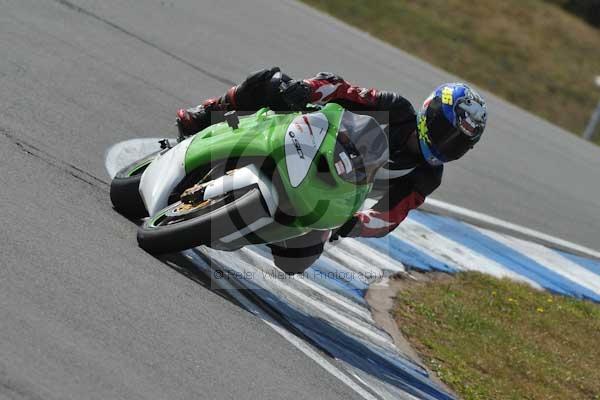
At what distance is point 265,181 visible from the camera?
5289mm

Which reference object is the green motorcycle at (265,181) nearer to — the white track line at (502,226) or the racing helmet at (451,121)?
the racing helmet at (451,121)

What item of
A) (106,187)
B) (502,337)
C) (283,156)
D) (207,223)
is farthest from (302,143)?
(502,337)

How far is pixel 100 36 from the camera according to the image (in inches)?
390

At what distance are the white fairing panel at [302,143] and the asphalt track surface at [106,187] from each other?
0.85 metres

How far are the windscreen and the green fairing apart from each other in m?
0.04

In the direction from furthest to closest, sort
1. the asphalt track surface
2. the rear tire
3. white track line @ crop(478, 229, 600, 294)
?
white track line @ crop(478, 229, 600, 294) → the rear tire → the asphalt track surface

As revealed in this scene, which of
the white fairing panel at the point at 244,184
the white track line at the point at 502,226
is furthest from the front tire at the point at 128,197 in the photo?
the white track line at the point at 502,226

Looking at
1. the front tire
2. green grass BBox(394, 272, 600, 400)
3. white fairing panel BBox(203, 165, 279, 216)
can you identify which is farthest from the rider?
green grass BBox(394, 272, 600, 400)

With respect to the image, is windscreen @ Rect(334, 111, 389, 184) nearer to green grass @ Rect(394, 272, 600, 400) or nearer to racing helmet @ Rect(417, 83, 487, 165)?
racing helmet @ Rect(417, 83, 487, 165)

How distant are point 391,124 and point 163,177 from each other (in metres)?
1.71

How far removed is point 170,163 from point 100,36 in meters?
4.54

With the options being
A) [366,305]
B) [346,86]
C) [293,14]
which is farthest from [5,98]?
[293,14]

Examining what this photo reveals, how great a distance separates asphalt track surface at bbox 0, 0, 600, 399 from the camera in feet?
13.8

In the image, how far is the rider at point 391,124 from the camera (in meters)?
6.00
